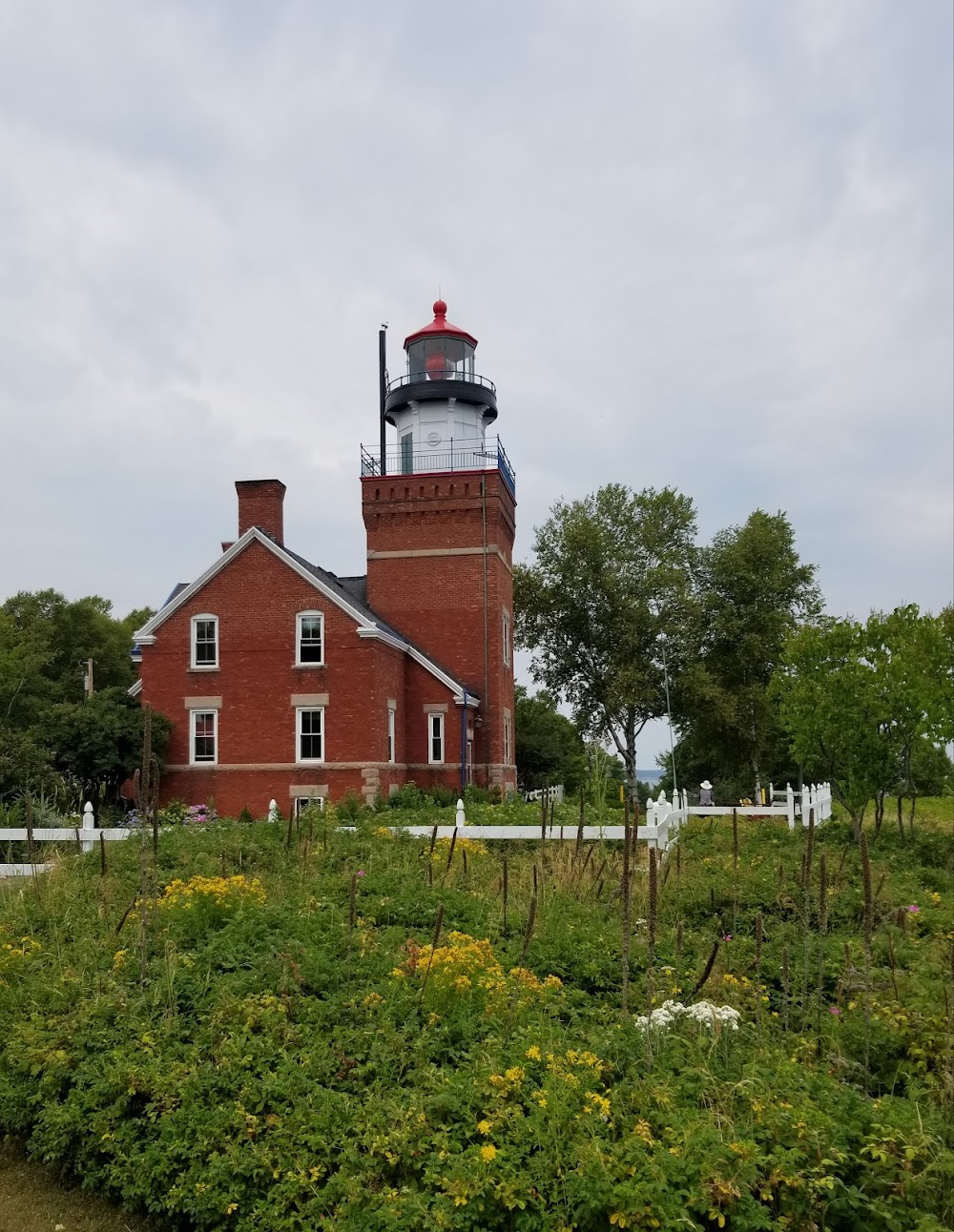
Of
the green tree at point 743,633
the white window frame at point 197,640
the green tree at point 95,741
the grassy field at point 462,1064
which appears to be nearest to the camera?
the grassy field at point 462,1064

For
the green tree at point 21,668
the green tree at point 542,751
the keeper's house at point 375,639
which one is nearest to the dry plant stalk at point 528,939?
the keeper's house at point 375,639

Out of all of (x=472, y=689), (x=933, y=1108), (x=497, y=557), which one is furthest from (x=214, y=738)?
(x=933, y=1108)

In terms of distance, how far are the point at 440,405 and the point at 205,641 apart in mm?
11199

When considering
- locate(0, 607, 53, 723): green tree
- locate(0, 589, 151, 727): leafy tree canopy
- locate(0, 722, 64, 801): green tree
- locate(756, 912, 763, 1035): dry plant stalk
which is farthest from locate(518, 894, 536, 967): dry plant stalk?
locate(0, 589, 151, 727): leafy tree canopy

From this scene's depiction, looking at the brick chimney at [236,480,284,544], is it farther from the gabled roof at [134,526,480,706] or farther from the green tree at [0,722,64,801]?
the green tree at [0,722,64,801]

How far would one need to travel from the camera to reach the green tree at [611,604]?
43688 mm

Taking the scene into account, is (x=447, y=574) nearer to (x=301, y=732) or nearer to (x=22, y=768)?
(x=301, y=732)

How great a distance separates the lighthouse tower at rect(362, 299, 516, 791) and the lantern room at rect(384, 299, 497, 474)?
32 mm

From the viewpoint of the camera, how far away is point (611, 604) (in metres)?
44.9

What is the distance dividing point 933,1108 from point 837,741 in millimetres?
14942

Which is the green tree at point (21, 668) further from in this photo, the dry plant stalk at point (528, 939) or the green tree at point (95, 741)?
the dry plant stalk at point (528, 939)

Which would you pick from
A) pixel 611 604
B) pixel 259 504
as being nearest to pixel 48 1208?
pixel 259 504

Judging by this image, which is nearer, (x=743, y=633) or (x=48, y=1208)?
(x=48, y=1208)

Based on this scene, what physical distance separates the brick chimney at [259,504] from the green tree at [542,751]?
20.1 meters
